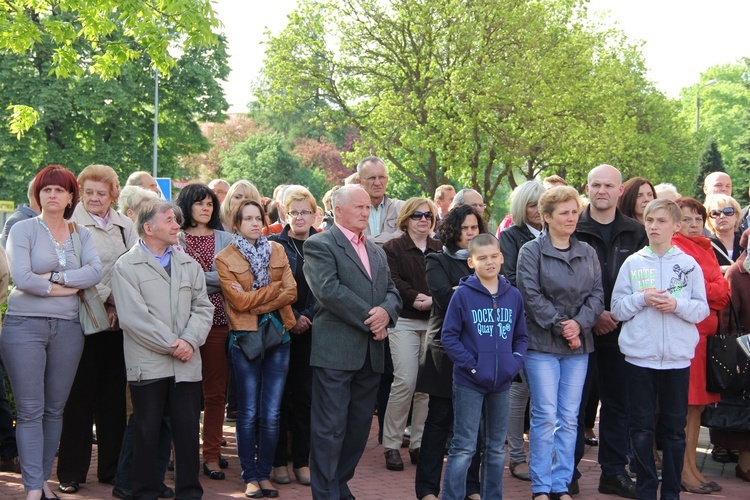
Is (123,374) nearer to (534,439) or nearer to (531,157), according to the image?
(534,439)

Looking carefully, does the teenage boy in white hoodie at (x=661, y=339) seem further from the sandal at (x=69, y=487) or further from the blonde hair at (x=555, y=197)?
the sandal at (x=69, y=487)

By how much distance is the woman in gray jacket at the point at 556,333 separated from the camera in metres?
6.42

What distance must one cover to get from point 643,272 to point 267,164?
210 ft

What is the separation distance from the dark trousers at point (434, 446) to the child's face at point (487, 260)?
100 centimetres

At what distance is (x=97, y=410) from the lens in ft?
22.6

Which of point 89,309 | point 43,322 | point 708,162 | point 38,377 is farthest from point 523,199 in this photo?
point 708,162

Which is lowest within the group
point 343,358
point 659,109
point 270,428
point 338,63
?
point 270,428

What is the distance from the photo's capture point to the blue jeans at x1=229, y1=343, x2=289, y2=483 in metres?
6.72

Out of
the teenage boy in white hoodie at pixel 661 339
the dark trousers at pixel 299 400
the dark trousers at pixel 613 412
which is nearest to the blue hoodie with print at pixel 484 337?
the teenage boy in white hoodie at pixel 661 339

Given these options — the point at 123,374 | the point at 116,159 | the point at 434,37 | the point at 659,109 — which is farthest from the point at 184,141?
the point at 123,374

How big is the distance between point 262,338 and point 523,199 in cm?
255

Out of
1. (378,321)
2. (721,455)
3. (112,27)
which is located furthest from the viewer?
(112,27)

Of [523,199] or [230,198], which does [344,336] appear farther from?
[523,199]

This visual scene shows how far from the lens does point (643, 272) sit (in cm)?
655
